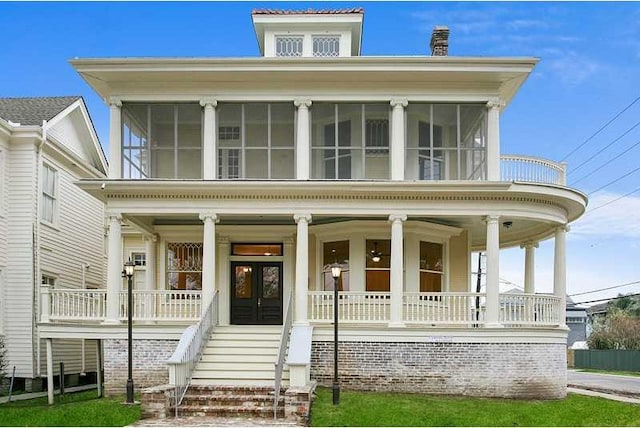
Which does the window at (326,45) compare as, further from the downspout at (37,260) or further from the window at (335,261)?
the downspout at (37,260)

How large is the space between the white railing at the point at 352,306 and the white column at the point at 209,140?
12.9 ft

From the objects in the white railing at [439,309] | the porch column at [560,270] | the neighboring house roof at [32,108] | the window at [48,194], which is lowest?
the white railing at [439,309]

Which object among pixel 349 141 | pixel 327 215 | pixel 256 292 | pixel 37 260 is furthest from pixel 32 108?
pixel 327 215

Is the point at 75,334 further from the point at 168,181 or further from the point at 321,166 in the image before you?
the point at 321,166

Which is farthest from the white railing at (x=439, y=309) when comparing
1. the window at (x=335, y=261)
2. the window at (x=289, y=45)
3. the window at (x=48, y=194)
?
the window at (x=48, y=194)

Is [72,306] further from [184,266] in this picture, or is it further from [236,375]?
[236,375]

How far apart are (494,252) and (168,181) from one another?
8197mm

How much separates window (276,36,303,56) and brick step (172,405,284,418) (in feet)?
38.8

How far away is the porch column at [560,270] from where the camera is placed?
18.7 meters

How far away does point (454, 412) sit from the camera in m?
14.2

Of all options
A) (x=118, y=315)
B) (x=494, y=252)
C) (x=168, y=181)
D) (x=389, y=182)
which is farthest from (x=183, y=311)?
(x=494, y=252)

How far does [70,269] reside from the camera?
2392cm

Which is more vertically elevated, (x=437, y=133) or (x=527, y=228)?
(x=437, y=133)

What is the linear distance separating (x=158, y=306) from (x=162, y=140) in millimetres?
4644
